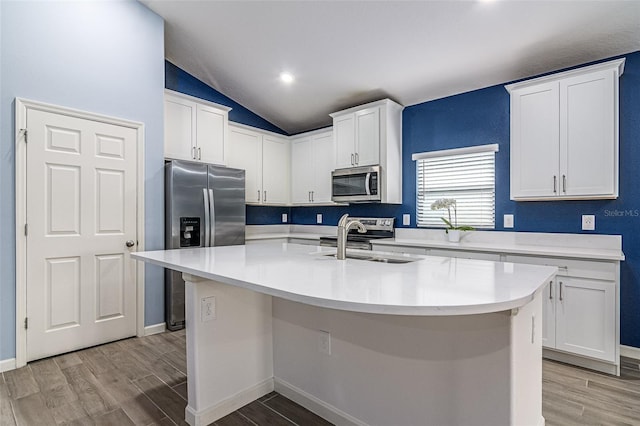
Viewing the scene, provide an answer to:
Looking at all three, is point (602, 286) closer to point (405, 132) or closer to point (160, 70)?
point (405, 132)

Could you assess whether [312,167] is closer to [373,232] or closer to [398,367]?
[373,232]

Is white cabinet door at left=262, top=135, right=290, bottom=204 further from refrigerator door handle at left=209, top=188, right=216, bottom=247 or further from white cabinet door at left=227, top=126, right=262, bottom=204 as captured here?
refrigerator door handle at left=209, top=188, right=216, bottom=247

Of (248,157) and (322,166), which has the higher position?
(248,157)

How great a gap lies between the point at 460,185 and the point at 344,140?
1506 millimetres

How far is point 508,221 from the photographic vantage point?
332 centimetres

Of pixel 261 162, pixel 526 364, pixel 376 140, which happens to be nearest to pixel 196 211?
pixel 261 162

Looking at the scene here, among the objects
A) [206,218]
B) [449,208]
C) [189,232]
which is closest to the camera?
[189,232]

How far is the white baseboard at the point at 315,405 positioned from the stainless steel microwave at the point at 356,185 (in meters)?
2.36

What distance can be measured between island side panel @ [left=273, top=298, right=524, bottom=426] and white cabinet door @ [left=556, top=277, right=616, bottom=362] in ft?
4.17

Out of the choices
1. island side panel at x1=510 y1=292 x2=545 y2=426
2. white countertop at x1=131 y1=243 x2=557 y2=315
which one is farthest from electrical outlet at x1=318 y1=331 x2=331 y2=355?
island side panel at x1=510 y1=292 x2=545 y2=426

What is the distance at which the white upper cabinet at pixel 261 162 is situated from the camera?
4512 millimetres

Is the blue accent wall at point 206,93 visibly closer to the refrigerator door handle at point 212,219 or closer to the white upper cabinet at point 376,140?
the white upper cabinet at point 376,140

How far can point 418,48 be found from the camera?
3.07m

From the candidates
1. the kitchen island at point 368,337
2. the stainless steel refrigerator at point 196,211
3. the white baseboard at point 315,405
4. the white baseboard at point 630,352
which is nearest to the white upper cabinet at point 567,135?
the white baseboard at point 630,352
